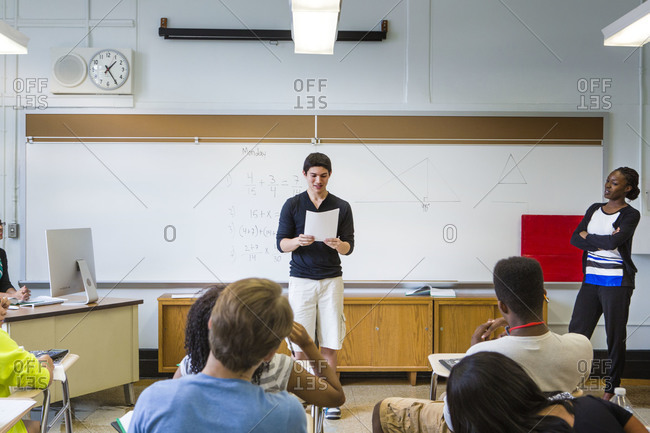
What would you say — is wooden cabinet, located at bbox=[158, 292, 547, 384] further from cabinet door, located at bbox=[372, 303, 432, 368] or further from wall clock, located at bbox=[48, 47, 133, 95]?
wall clock, located at bbox=[48, 47, 133, 95]

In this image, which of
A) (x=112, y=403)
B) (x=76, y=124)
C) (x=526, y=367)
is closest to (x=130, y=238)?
(x=76, y=124)

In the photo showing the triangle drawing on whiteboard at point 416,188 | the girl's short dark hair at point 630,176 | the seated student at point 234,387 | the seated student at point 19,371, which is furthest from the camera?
the triangle drawing on whiteboard at point 416,188

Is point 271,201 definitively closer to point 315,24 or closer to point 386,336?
point 386,336

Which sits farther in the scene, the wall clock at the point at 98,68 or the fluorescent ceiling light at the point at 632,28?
the wall clock at the point at 98,68

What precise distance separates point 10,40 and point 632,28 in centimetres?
350

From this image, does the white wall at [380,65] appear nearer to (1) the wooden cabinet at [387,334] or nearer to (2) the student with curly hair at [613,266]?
(2) the student with curly hair at [613,266]

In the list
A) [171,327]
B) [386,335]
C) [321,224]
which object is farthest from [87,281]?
[386,335]

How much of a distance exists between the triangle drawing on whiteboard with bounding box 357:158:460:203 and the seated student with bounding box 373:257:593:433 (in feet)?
7.78

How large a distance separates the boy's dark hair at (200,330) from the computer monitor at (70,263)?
210 cm

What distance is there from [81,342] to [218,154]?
5.68 ft

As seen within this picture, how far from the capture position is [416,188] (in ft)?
13.9

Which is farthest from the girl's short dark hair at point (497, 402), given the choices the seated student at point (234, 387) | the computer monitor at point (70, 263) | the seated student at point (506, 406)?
the computer monitor at point (70, 263)

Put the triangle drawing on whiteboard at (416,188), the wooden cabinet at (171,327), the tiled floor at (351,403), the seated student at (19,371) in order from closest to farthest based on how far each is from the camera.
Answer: the seated student at (19,371)
the tiled floor at (351,403)
the wooden cabinet at (171,327)
the triangle drawing on whiteboard at (416,188)

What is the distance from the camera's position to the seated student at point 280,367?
1.46 metres
